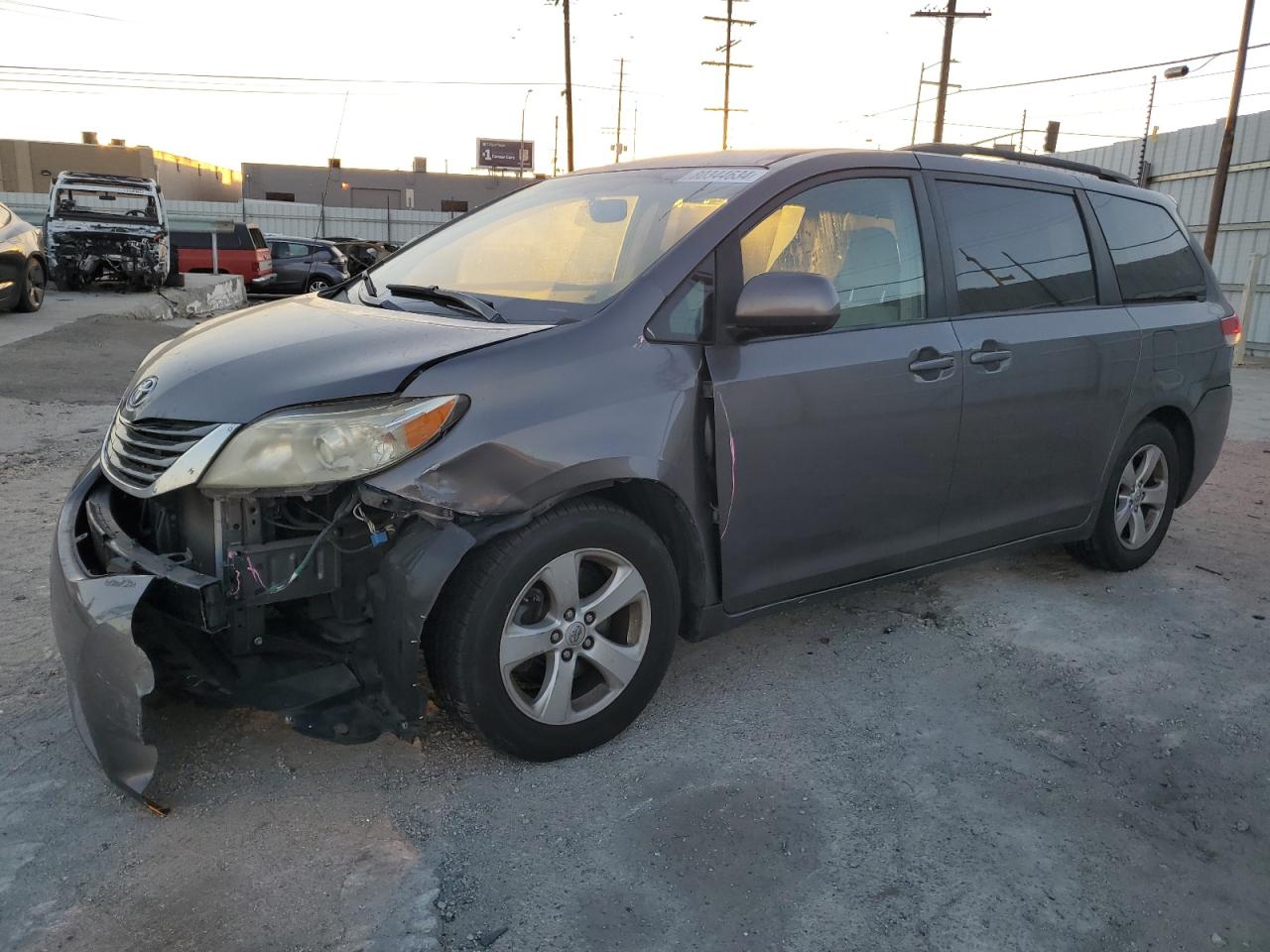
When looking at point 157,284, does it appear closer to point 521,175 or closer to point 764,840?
point 764,840

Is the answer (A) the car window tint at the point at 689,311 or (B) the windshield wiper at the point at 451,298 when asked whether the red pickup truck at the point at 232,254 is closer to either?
(B) the windshield wiper at the point at 451,298

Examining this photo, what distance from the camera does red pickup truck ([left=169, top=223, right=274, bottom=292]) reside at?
71.1 feet

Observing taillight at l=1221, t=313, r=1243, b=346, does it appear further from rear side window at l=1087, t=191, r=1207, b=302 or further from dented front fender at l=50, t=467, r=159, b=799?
dented front fender at l=50, t=467, r=159, b=799

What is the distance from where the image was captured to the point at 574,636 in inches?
→ 108

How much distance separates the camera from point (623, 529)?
2.76 metres

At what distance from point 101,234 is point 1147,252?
644 inches

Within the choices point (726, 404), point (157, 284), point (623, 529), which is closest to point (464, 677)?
point (623, 529)

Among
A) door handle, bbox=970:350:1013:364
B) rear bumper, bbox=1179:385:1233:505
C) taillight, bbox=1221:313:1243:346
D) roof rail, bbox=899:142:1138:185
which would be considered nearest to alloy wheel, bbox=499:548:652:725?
door handle, bbox=970:350:1013:364

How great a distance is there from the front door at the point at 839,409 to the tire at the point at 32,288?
1261 cm

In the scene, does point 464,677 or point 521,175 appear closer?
point 464,677

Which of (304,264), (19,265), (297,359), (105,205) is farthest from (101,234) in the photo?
(297,359)

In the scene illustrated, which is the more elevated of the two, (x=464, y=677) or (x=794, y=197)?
(x=794, y=197)

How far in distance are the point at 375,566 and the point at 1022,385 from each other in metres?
2.54

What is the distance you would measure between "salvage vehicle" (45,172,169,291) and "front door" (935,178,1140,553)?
16056 millimetres
